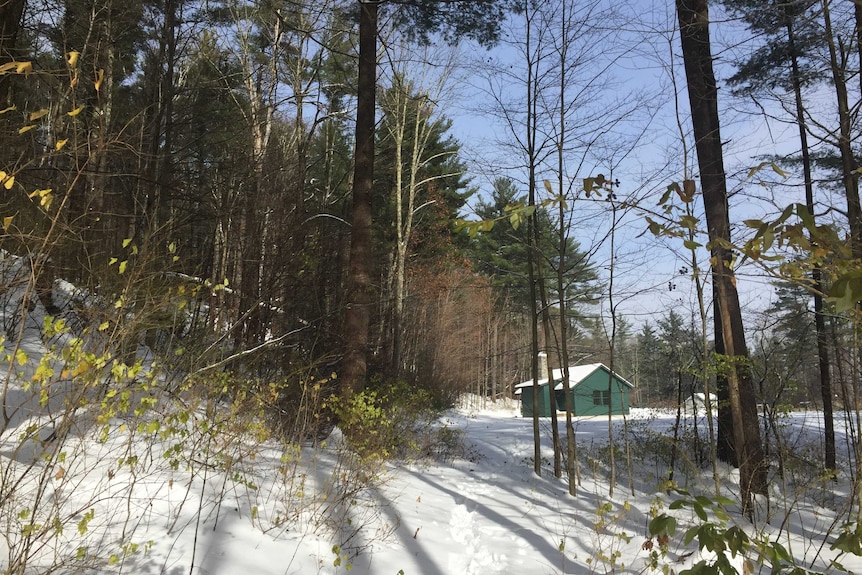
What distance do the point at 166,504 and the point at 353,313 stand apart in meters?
3.60

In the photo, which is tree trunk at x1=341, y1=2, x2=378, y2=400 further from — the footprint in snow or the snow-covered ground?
the footprint in snow

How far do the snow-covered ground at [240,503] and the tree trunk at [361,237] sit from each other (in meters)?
1.03

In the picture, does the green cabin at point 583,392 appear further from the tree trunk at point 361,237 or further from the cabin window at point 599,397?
the tree trunk at point 361,237

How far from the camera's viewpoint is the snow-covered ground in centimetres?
225

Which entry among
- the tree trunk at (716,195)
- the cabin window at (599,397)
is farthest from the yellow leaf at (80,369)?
the cabin window at (599,397)

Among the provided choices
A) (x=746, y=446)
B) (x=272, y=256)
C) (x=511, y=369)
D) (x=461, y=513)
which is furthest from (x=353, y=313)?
(x=511, y=369)

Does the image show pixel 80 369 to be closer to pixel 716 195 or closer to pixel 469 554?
pixel 469 554

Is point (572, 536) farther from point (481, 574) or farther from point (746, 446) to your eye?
A: point (746, 446)

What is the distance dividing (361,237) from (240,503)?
3.82 metres

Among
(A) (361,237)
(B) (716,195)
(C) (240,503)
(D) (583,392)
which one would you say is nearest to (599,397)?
(B) (716,195)

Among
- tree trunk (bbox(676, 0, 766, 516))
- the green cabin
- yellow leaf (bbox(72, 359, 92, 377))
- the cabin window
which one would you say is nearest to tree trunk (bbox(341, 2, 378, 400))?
tree trunk (bbox(676, 0, 766, 516))

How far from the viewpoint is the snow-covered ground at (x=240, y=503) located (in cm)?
225

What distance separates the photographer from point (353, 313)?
261 inches

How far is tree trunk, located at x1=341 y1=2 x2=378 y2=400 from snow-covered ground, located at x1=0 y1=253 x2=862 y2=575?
1027 mm
